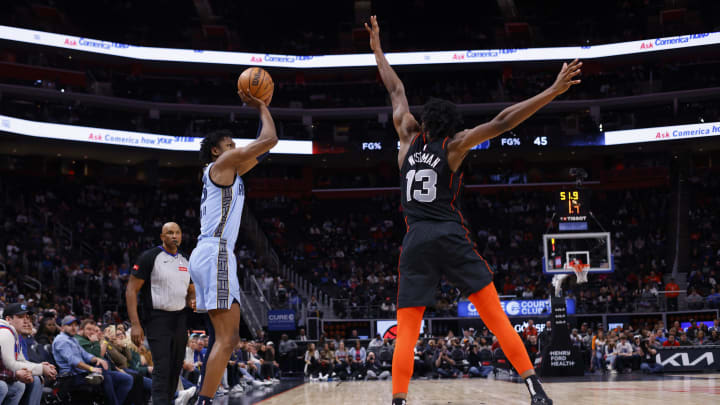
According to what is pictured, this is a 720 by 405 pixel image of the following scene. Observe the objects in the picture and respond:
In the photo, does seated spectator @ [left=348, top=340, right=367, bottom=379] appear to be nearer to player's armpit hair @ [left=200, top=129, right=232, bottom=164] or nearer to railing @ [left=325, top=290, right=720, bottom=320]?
railing @ [left=325, top=290, right=720, bottom=320]

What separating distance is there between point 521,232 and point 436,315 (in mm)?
9062

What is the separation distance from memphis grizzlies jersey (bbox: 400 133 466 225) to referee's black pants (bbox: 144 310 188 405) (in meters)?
2.35

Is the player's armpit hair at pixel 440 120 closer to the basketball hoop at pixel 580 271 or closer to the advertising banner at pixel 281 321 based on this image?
the basketball hoop at pixel 580 271

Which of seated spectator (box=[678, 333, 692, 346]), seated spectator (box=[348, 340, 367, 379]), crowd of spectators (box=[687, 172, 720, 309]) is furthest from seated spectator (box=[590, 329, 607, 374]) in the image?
crowd of spectators (box=[687, 172, 720, 309])

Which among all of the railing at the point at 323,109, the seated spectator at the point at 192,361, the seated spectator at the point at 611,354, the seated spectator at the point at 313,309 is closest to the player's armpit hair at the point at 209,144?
the seated spectator at the point at 192,361

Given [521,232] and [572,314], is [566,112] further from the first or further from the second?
[572,314]

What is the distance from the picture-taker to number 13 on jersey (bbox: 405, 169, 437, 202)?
14.1ft

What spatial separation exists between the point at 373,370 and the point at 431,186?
14266 mm

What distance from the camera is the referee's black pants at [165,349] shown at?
17.6 feet

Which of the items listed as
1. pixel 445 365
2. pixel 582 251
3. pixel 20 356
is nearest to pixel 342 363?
pixel 445 365

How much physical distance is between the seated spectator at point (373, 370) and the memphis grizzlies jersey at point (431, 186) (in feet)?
45.0

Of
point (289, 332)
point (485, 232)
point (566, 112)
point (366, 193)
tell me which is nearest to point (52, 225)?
point (289, 332)

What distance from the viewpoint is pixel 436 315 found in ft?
77.8

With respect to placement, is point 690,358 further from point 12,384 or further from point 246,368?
point 12,384
